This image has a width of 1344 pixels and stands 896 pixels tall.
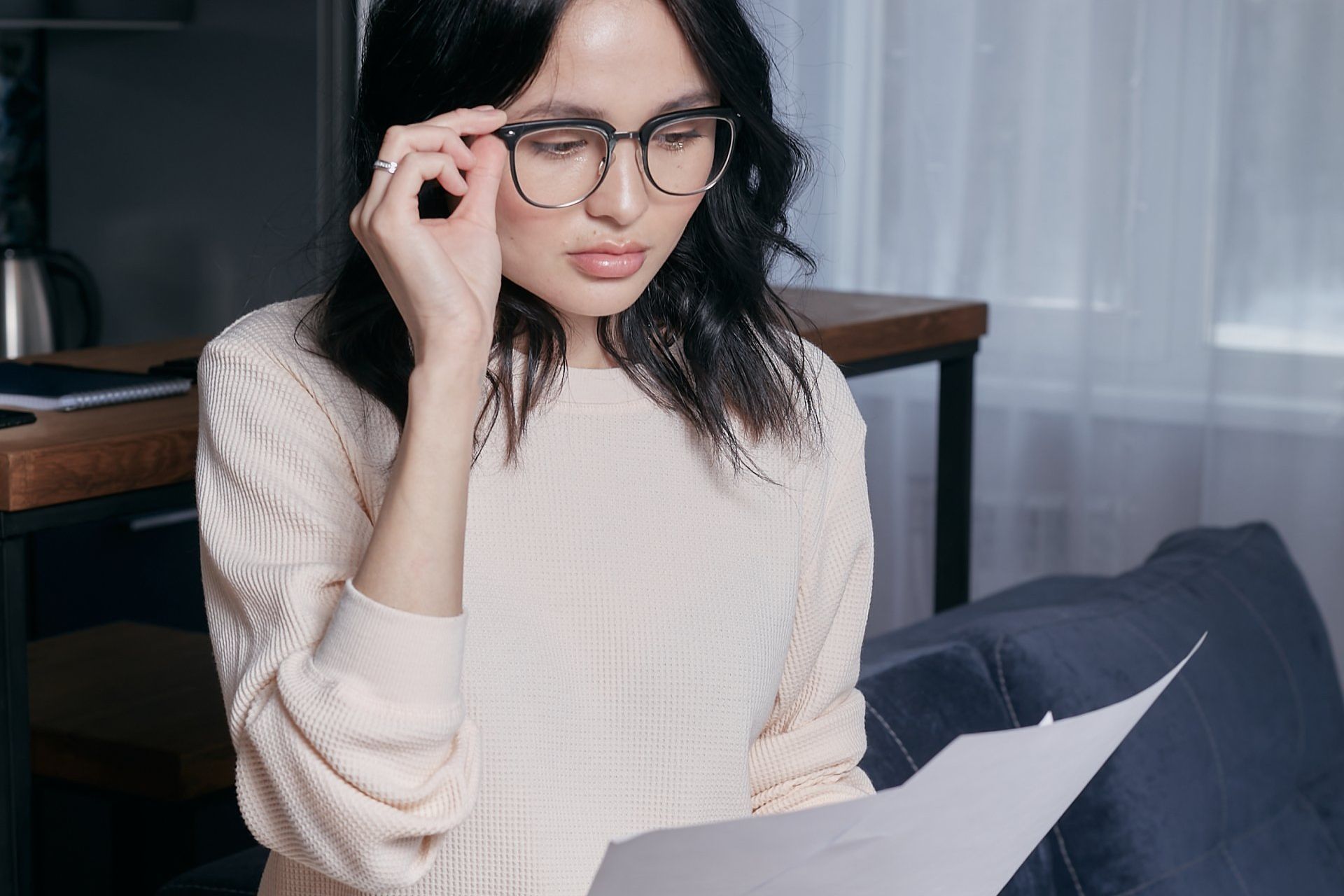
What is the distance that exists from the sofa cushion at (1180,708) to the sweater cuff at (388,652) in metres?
0.68

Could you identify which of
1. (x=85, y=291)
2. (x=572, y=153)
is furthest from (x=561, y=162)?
(x=85, y=291)

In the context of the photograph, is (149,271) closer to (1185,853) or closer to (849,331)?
(849,331)

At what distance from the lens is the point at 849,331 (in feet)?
5.98

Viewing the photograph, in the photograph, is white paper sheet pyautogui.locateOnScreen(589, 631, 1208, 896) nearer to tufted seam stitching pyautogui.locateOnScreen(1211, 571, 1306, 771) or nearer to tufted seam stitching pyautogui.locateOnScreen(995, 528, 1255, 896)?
tufted seam stitching pyautogui.locateOnScreen(995, 528, 1255, 896)

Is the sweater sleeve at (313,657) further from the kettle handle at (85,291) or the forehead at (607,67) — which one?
the kettle handle at (85,291)

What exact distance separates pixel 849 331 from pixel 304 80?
4.98 feet

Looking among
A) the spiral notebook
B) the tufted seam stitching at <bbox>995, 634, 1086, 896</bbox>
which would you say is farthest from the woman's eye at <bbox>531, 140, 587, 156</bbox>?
the tufted seam stitching at <bbox>995, 634, 1086, 896</bbox>

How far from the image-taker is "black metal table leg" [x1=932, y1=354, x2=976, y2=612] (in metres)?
2.15

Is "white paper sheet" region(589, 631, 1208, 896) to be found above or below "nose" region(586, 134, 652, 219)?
below

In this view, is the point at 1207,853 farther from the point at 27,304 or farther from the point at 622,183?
the point at 27,304

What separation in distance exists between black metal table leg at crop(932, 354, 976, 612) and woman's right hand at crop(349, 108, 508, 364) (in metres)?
1.28

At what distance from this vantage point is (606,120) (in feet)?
3.19

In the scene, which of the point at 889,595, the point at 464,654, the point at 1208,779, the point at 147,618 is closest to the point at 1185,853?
the point at 1208,779

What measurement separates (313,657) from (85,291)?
100 inches
